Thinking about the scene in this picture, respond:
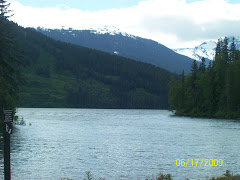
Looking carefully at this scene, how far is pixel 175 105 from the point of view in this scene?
154m

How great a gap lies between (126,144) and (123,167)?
17892mm

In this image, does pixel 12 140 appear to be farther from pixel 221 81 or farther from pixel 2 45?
pixel 221 81

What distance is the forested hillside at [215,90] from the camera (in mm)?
117881

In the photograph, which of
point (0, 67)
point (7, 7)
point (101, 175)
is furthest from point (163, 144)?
point (7, 7)

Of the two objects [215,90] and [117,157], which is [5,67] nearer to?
[117,157]
